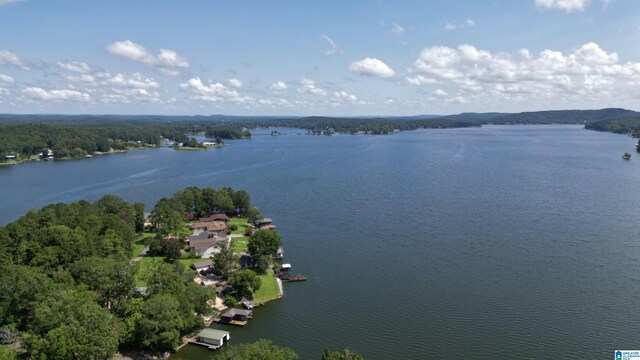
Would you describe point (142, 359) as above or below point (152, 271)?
below

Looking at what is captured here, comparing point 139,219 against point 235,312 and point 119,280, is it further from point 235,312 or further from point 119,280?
point 235,312

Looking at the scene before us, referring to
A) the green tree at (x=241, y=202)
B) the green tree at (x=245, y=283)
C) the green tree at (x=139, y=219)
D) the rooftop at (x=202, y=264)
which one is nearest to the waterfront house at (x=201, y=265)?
the rooftop at (x=202, y=264)

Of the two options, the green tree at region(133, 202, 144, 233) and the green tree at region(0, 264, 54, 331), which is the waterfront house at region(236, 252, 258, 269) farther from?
the green tree at region(133, 202, 144, 233)

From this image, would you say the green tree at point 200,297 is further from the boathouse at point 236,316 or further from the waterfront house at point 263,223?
the waterfront house at point 263,223

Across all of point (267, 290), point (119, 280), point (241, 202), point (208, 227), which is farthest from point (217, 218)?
point (119, 280)

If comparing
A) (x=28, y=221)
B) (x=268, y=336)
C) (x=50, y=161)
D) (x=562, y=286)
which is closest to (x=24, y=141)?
(x=50, y=161)

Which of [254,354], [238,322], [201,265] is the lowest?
[238,322]

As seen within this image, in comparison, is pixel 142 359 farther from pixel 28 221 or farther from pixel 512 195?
pixel 512 195
